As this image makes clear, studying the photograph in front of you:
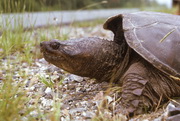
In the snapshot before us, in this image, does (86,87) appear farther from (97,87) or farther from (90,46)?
(90,46)

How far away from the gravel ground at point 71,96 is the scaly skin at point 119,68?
0.35 feet

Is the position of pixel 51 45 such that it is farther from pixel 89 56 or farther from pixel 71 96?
pixel 71 96

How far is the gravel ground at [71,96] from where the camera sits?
1.94m

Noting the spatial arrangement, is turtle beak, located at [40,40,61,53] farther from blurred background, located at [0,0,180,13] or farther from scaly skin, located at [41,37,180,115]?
blurred background, located at [0,0,180,13]

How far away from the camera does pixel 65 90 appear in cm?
249

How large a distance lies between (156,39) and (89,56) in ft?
1.86

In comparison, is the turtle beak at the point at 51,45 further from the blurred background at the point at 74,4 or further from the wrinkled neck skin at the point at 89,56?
the blurred background at the point at 74,4

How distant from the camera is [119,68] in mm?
2410

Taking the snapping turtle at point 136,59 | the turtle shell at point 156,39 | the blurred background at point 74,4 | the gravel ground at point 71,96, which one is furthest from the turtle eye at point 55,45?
the blurred background at point 74,4

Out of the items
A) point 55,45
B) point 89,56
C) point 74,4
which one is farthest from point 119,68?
point 74,4

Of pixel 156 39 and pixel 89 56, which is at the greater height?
pixel 156 39

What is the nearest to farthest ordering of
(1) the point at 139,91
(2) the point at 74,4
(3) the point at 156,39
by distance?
(1) the point at 139,91, (3) the point at 156,39, (2) the point at 74,4

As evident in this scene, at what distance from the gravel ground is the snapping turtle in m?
0.13

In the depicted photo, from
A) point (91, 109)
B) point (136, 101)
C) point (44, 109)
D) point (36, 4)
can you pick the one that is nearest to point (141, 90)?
point (136, 101)
